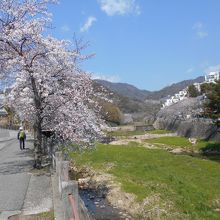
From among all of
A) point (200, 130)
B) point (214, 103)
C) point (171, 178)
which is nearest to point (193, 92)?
point (200, 130)

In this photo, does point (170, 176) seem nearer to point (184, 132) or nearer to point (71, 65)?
point (71, 65)

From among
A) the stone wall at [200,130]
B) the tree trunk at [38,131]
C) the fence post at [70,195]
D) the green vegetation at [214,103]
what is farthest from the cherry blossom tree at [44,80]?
the stone wall at [200,130]

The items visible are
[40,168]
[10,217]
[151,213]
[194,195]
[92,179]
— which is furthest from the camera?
[92,179]

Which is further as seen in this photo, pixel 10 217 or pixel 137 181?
pixel 137 181

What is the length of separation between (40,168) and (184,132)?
148 ft

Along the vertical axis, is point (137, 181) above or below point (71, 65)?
below

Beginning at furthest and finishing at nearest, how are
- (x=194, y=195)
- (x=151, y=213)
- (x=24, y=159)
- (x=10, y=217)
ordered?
(x=24, y=159) < (x=194, y=195) < (x=151, y=213) < (x=10, y=217)

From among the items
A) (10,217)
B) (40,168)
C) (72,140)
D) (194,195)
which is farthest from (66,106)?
(10,217)

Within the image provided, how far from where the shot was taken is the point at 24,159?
29.2m

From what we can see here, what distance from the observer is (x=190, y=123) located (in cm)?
6419

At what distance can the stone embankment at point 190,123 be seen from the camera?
182 feet

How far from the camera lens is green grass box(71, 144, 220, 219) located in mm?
18312

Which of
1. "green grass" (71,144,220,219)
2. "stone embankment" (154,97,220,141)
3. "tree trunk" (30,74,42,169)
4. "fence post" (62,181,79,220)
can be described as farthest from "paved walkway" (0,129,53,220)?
"stone embankment" (154,97,220,141)

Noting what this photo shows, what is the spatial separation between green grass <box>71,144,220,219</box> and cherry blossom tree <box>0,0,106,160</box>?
12.4 ft
